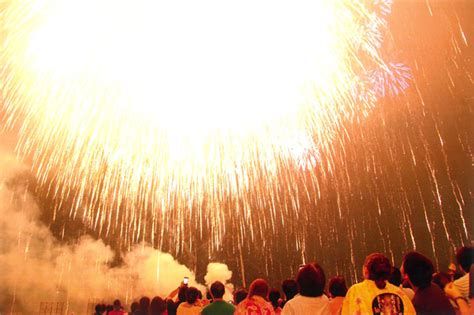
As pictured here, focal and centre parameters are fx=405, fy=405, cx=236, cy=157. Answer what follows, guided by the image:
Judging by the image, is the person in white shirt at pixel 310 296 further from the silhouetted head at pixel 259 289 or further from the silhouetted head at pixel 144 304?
the silhouetted head at pixel 144 304


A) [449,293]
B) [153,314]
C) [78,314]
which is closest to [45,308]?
[78,314]

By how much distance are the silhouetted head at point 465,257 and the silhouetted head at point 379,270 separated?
109 centimetres

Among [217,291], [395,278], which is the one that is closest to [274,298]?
[217,291]

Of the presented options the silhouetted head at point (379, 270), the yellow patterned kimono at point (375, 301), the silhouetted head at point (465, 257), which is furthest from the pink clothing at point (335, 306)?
the silhouetted head at point (465, 257)

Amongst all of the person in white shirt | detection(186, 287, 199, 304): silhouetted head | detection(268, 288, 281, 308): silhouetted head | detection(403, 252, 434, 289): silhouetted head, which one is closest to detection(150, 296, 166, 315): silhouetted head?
detection(186, 287, 199, 304): silhouetted head

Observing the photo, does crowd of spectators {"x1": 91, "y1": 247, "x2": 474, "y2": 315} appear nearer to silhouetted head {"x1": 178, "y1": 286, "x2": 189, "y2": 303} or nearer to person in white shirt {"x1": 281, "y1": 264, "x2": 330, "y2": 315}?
person in white shirt {"x1": 281, "y1": 264, "x2": 330, "y2": 315}

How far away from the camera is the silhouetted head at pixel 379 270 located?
10.5ft

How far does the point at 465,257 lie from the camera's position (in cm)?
382

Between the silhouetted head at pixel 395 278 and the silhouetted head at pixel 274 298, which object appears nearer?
the silhouetted head at pixel 395 278

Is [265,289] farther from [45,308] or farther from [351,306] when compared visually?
[45,308]

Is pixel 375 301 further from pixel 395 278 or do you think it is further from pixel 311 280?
pixel 395 278

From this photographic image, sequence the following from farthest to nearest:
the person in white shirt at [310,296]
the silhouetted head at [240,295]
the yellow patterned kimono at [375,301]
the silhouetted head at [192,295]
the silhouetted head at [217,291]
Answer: the silhouetted head at [240,295] → the silhouetted head at [192,295] → the silhouetted head at [217,291] → the person in white shirt at [310,296] → the yellow patterned kimono at [375,301]

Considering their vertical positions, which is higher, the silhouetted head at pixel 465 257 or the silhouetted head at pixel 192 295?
the silhouetted head at pixel 465 257

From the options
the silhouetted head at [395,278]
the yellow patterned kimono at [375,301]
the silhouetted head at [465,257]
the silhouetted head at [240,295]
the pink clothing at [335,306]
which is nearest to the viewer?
the yellow patterned kimono at [375,301]
